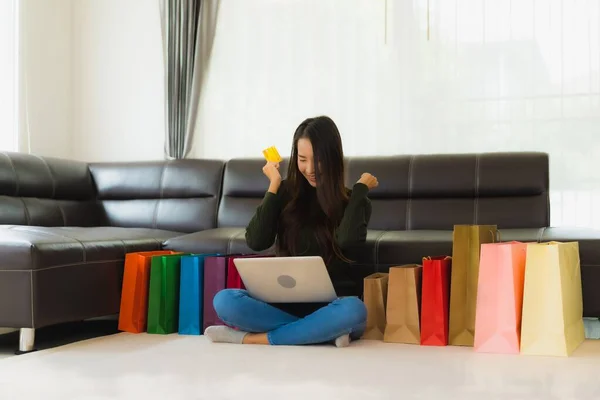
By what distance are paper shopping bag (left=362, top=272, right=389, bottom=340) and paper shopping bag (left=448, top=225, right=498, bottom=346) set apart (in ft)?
0.92

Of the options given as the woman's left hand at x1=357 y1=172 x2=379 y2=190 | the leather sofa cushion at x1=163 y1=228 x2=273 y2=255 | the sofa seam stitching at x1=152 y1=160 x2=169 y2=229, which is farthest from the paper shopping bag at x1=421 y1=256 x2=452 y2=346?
the sofa seam stitching at x1=152 y1=160 x2=169 y2=229

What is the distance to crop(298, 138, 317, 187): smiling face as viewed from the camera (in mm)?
3119

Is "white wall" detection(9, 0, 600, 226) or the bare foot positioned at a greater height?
"white wall" detection(9, 0, 600, 226)

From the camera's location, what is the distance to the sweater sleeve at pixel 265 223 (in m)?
3.16

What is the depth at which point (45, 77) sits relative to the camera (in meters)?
4.95

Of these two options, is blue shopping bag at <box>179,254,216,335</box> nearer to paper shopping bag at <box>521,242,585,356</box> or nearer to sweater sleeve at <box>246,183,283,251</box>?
sweater sleeve at <box>246,183,283,251</box>

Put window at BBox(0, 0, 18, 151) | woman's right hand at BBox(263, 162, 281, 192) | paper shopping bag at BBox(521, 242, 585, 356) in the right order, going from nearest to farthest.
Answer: paper shopping bag at BBox(521, 242, 585, 356) → woman's right hand at BBox(263, 162, 281, 192) → window at BBox(0, 0, 18, 151)

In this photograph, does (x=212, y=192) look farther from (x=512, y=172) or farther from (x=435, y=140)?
(x=512, y=172)

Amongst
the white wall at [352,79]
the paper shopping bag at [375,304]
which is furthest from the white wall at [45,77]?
the paper shopping bag at [375,304]

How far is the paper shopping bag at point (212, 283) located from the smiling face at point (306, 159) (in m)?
0.53

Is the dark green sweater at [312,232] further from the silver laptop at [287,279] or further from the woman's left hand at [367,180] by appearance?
the silver laptop at [287,279]

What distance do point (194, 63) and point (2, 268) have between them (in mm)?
2260

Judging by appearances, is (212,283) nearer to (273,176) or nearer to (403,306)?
(273,176)

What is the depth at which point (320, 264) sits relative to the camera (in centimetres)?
281
